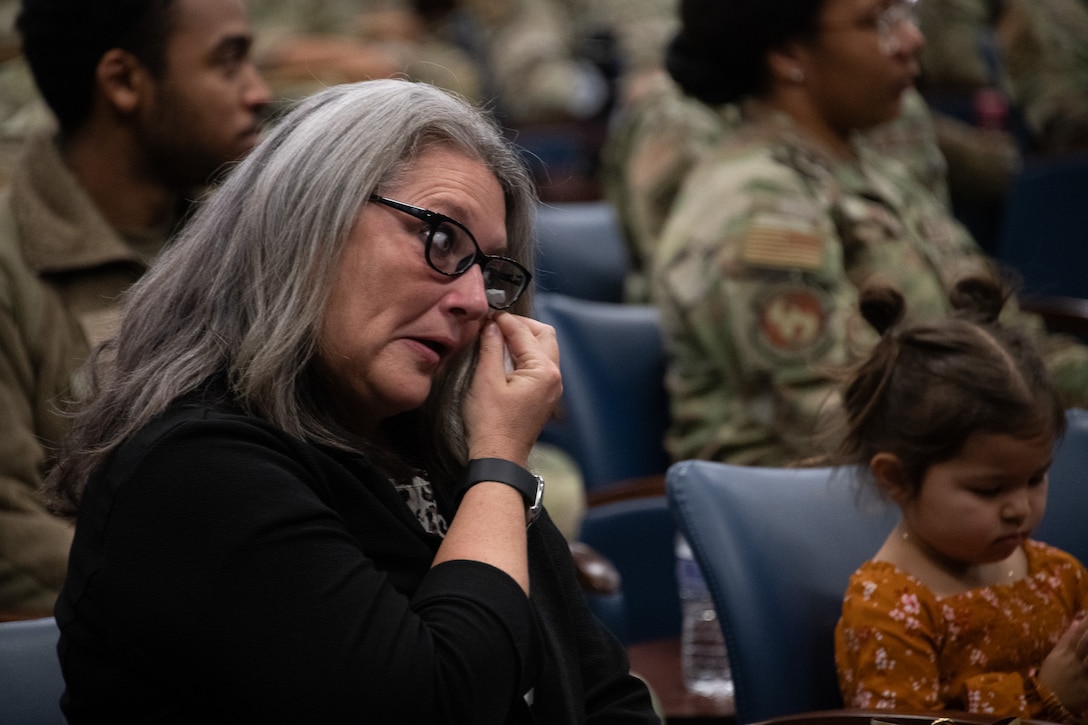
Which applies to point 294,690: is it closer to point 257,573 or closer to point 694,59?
point 257,573

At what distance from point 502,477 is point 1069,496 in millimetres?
930

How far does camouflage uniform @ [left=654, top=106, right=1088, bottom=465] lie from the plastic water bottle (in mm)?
272

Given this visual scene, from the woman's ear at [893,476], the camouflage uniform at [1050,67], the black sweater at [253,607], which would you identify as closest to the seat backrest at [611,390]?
the woman's ear at [893,476]

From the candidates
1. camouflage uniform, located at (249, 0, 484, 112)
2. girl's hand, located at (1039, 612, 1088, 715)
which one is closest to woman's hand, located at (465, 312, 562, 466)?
Answer: girl's hand, located at (1039, 612, 1088, 715)

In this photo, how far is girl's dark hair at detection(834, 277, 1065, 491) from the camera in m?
1.52

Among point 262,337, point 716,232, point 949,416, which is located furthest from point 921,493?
point 716,232

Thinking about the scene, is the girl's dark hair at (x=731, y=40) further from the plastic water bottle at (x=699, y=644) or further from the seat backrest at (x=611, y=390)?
the plastic water bottle at (x=699, y=644)

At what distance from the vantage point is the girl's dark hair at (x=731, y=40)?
2.56 m

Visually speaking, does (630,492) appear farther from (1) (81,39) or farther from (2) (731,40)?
(1) (81,39)

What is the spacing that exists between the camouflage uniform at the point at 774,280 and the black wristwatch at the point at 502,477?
101cm

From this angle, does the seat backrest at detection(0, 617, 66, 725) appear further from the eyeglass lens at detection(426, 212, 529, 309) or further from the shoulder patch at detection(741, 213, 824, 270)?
the shoulder patch at detection(741, 213, 824, 270)

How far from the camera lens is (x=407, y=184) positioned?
130 centimetres

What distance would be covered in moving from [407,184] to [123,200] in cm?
105

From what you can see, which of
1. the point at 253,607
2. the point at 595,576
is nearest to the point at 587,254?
the point at 595,576
